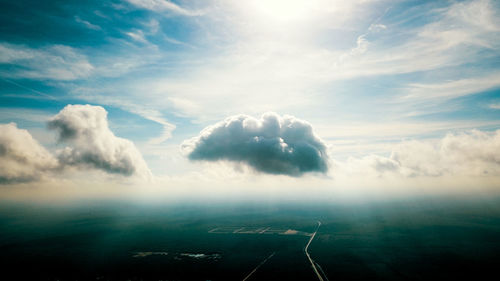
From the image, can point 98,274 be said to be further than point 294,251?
No

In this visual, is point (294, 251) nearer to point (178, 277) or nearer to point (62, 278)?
point (178, 277)

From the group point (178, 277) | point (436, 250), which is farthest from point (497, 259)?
point (178, 277)

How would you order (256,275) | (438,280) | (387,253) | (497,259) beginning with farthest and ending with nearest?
(387,253)
(497,259)
(256,275)
(438,280)

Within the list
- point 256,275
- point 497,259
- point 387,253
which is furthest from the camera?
point 387,253

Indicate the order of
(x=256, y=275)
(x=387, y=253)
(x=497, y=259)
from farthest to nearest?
(x=387, y=253), (x=497, y=259), (x=256, y=275)

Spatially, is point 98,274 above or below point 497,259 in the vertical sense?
above

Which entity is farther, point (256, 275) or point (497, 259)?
point (497, 259)

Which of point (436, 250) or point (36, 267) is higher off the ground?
point (36, 267)

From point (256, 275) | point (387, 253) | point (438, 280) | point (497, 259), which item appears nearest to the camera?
point (438, 280)

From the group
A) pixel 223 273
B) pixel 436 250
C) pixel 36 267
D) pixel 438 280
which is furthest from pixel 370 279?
pixel 36 267

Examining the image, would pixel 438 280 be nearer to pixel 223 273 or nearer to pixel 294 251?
pixel 294 251
